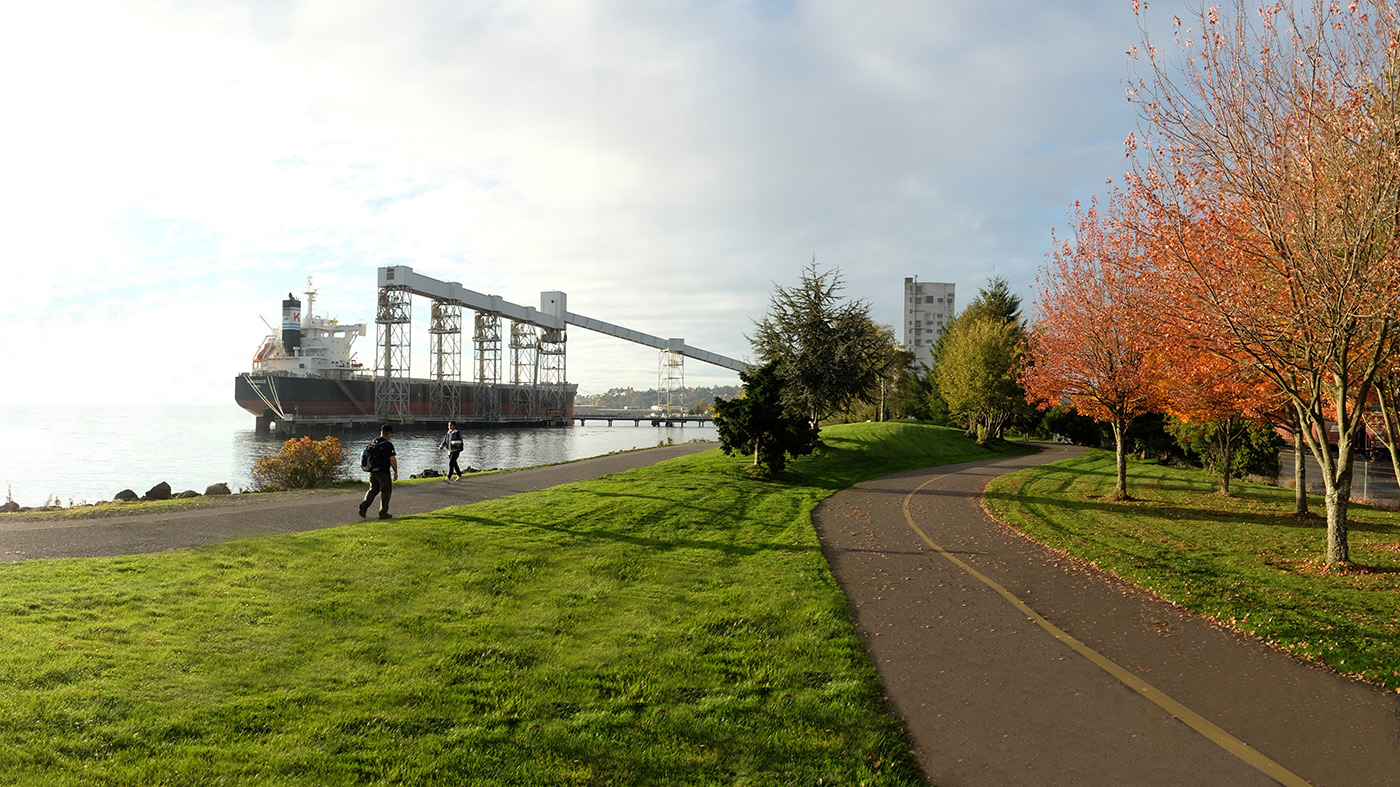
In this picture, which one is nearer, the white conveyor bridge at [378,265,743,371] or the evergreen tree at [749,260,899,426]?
the evergreen tree at [749,260,899,426]

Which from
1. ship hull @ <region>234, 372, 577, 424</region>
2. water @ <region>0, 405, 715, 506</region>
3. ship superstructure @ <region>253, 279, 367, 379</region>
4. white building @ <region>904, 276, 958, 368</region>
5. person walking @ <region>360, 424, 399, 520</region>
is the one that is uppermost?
white building @ <region>904, 276, 958, 368</region>

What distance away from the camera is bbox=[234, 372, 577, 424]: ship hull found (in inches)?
2926

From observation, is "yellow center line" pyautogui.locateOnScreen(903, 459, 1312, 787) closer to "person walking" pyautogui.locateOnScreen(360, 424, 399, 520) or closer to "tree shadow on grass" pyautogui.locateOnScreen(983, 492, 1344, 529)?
"tree shadow on grass" pyautogui.locateOnScreen(983, 492, 1344, 529)

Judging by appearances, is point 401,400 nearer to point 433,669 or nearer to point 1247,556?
point 433,669

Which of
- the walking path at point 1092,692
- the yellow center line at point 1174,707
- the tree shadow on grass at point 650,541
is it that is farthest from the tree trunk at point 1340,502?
the tree shadow on grass at point 650,541

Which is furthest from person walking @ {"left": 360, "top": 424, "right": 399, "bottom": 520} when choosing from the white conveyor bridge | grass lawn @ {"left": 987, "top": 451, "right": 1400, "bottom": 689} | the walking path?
the white conveyor bridge

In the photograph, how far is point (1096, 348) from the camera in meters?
18.6

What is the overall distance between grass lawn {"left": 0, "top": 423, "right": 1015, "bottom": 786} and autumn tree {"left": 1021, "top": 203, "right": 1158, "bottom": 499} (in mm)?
12571

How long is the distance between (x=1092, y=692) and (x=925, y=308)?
127 metres

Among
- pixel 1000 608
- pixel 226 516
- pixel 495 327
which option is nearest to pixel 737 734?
pixel 1000 608

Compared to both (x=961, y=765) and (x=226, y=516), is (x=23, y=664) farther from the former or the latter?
(x=226, y=516)

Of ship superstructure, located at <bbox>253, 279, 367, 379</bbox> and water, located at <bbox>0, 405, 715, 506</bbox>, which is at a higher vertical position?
ship superstructure, located at <bbox>253, 279, 367, 379</bbox>

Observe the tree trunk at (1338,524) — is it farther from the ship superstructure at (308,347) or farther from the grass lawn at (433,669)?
the ship superstructure at (308,347)

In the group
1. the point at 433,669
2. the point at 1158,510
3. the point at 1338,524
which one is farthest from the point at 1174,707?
the point at 1158,510
